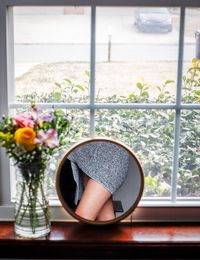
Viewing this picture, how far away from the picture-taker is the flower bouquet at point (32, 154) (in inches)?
57.7

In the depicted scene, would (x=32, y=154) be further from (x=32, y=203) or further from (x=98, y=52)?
(x=98, y=52)

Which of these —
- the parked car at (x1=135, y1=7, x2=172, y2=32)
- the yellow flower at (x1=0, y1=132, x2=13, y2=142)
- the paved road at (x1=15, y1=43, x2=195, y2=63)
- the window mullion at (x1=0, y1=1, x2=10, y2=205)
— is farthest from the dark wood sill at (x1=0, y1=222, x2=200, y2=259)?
the parked car at (x1=135, y1=7, x2=172, y2=32)

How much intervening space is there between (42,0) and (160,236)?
85 cm

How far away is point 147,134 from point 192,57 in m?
0.30

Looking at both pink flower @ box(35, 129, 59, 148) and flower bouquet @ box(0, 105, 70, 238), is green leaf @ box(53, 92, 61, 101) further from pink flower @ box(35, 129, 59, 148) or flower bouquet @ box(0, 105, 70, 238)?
pink flower @ box(35, 129, 59, 148)

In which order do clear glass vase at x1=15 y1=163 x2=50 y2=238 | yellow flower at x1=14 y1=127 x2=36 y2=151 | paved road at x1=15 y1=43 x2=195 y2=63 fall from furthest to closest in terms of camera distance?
paved road at x1=15 y1=43 x2=195 y2=63 → clear glass vase at x1=15 y1=163 x2=50 y2=238 → yellow flower at x1=14 y1=127 x2=36 y2=151

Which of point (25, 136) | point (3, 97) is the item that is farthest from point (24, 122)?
point (3, 97)

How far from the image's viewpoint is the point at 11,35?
5.37ft

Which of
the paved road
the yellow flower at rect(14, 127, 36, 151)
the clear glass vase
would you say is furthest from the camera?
the paved road

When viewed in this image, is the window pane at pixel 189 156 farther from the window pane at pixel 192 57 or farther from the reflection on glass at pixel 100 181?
the reflection on glass at pixel 100 181

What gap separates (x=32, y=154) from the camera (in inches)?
59.5

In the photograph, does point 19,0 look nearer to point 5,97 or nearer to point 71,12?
point 71,12

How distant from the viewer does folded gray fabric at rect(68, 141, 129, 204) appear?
165 cm

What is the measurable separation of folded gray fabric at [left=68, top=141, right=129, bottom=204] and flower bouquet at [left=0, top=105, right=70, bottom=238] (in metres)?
0.09
